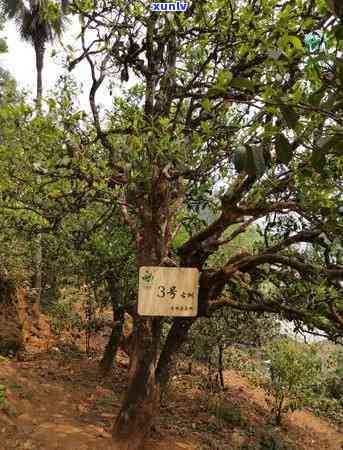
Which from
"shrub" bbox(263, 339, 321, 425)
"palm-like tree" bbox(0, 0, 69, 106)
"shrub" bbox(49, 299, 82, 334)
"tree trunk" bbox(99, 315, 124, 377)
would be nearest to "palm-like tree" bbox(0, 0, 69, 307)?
"palm-like tree" bbox(0, 0, 69, 106)

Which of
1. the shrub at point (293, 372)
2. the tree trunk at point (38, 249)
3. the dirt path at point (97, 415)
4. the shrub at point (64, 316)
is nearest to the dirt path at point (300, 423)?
the dirt path at point (97, 415)

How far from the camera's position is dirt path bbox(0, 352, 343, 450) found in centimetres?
588

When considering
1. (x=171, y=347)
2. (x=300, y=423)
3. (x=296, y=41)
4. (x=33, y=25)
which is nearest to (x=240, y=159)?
(x=296, y=41)

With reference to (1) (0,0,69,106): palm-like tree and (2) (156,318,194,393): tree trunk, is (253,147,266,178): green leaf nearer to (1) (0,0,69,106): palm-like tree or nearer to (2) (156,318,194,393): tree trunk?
(2) (156,318,194,393): tree trunk

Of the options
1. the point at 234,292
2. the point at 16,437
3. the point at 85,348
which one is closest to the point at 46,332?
the point at 85,348

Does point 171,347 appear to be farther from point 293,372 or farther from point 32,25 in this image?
point 32,25

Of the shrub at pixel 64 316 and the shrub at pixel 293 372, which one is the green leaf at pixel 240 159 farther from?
the shrub at pixel 64 316

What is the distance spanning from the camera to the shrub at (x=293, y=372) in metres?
9.88

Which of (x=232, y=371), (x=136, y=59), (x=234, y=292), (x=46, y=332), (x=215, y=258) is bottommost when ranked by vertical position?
(x=232, y=371)

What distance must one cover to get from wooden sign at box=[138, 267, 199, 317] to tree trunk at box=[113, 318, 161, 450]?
1.11 m

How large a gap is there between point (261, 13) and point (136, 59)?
1.63 metres

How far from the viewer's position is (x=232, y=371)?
45.7 feet

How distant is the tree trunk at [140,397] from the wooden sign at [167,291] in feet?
3.66

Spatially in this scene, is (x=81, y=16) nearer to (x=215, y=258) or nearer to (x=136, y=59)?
(x=136, y=59)
